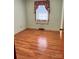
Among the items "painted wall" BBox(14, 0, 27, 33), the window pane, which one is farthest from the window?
"painted wall" BBox(14, 0, 27, 33)

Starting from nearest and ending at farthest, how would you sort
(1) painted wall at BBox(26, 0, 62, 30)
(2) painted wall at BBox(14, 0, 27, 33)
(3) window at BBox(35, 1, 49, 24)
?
(2) painted wall at BBox(14, 0, 27, 33)
(1) painted wall at BBox(26, 0, 62, 30)
(3) window at BBox(35, 1, 49, 24)

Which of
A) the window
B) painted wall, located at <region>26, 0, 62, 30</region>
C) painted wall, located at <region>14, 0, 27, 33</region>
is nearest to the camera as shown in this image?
painted wall, located at <region>14, 0, 27, 33</region>

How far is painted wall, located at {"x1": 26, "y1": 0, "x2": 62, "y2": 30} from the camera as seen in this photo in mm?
7406

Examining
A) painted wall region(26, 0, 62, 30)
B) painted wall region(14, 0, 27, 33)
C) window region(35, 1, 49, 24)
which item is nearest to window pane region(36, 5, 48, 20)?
window region(35, 1, 49, 24)

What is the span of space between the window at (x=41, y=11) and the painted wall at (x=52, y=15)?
0.25 m

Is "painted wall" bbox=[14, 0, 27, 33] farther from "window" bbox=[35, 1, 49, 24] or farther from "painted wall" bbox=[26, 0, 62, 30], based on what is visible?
"window" bbox=[35, 1, 49, 24]

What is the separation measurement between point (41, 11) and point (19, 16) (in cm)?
152

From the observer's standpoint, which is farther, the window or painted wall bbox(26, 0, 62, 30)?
the window

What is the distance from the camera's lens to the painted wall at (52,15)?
7.41m

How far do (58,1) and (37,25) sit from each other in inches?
76.6

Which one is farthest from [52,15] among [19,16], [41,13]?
[19,16]

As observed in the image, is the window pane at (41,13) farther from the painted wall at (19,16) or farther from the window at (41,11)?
the painted wall at (19,16)
